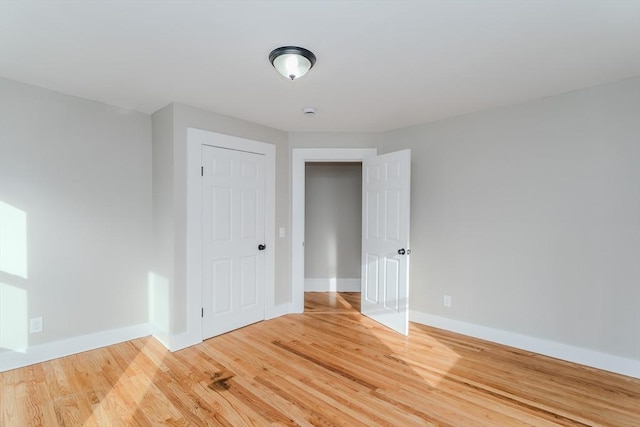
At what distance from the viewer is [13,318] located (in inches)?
96.2

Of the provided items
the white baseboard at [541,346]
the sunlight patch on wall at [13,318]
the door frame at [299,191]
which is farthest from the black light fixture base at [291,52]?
the white baseboard at [541,346]

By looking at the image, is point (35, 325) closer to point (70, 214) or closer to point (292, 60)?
point (70, 214)

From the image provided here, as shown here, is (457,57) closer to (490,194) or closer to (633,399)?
(490,194)

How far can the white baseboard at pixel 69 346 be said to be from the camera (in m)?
2.45

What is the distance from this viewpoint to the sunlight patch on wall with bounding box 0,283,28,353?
7.89ft

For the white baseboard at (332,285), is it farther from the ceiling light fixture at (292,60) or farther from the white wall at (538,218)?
the ceiling light fixture at (292,60)

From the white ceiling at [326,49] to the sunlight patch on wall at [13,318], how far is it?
1743 mm

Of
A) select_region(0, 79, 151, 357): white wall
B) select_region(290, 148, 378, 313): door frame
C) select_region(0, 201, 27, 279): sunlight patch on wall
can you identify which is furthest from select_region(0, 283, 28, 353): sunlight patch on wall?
select_region(290, 148, 378, 313): door frame

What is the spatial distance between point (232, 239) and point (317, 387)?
1760 millimetres

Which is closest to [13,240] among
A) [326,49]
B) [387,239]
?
[326,49]

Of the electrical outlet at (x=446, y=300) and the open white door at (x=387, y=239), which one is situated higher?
the open white door at (x=387, y=239)

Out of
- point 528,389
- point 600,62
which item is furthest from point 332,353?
point 600,62

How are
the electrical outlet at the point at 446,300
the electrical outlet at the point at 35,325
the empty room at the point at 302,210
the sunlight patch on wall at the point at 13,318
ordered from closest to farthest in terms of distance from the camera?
the empty room at the point at 302,210
the sunlight patch on wall at the point at 13,318
the electrical outlet at the point at 35,325
the electrical outlet at the point at 446,300

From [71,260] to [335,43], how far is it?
9.66 feet
